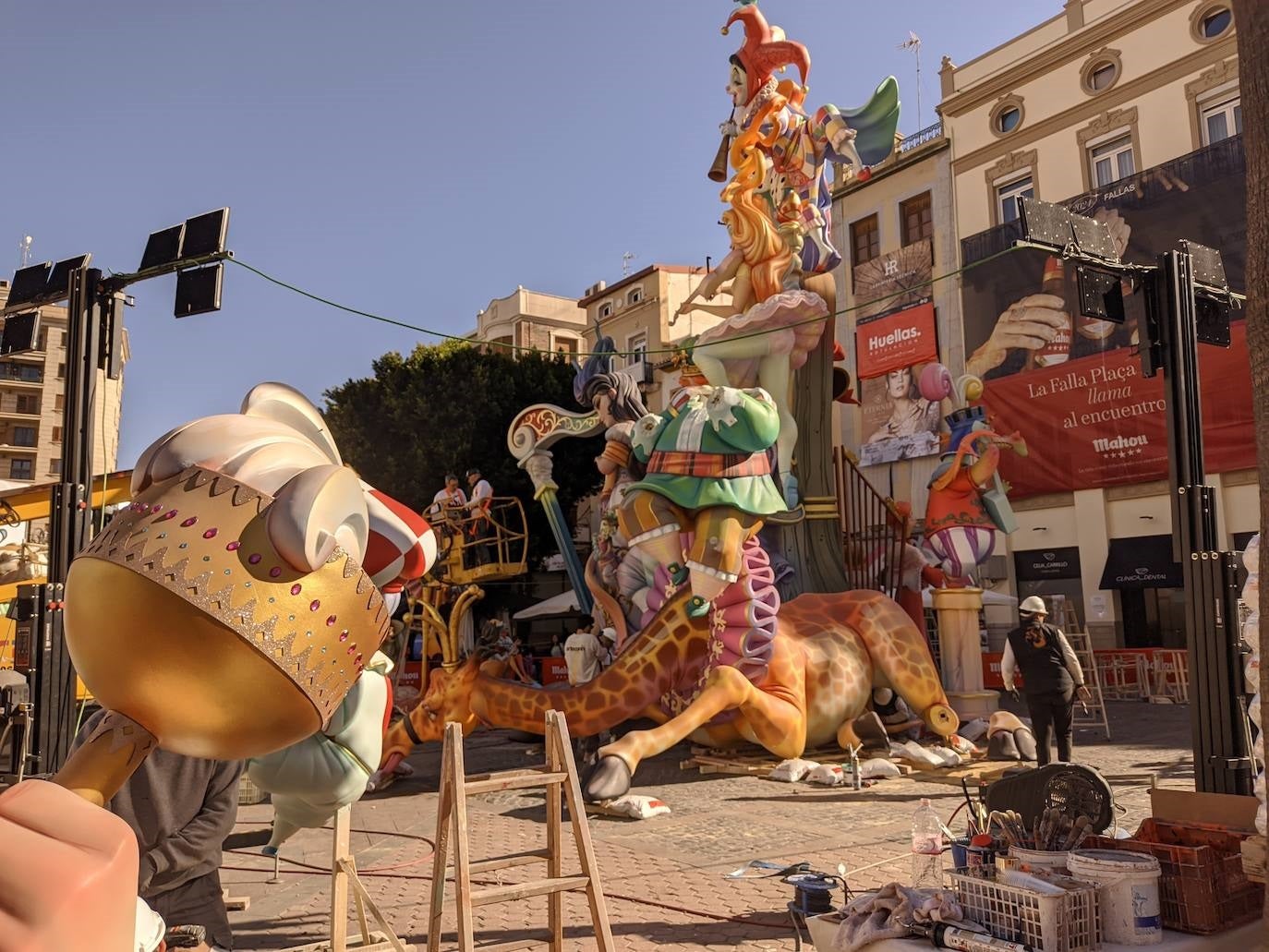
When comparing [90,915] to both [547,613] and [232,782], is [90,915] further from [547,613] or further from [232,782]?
[547,613]

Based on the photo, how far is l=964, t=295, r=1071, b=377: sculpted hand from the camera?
21.4 m

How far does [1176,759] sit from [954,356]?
1453 centimetres

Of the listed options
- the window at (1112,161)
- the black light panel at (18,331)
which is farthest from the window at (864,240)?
the black light panel at (18,331)

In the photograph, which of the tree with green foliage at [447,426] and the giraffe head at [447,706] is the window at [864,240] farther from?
the giraffe head at [447,706]

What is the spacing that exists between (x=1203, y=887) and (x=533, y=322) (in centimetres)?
3403

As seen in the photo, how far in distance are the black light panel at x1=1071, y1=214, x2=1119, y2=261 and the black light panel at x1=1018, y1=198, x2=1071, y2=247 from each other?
0.09 meters

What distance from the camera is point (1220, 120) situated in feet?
63.3

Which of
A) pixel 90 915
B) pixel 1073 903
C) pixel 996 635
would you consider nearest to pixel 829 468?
pixel 1073 903

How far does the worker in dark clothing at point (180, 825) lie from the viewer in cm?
286

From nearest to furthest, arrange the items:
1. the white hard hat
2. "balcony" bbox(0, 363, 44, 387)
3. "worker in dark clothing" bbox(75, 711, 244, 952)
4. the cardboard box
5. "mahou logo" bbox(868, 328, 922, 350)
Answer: "worker in dark clothing" bbox(75, 711, 244, 952) < the cardboard box < the white hard hat < "mahou logo" bbox(868, 328, 922, 350) < "balcony" bbox(0, 363, 44, 387)

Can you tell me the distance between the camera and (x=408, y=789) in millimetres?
9469

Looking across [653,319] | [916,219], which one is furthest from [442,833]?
[653,319]

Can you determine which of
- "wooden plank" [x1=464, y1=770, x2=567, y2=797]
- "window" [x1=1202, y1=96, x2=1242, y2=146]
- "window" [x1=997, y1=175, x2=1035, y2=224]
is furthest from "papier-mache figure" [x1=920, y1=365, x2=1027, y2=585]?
"window" [x1=997, y1=175, x2=1035, y2=224]

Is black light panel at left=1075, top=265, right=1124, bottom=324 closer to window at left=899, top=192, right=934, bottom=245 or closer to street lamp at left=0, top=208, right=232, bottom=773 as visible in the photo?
street lamp at left=0, top=208, right=232, bottom=773
